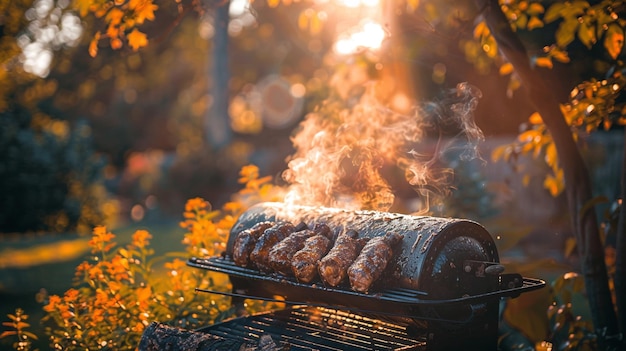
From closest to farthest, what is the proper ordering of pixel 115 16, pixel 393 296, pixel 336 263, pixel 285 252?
pixel 393 296
pixel 336 263
pixel 285 252
pixel 115 16

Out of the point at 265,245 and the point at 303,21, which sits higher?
the point at 303,21

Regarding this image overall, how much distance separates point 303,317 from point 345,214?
865 mm

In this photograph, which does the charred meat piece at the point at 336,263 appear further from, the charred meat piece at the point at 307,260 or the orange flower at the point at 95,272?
the orange flower at the point at 95,272

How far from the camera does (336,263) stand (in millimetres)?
3924

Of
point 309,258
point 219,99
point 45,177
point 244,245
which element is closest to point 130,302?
point 244,245

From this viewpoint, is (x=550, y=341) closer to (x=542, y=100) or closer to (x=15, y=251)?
(x=542, y=100)

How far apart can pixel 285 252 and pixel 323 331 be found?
2.12ft

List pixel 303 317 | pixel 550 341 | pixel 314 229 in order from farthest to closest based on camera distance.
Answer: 1. pixel 550 341
2. pixel 303 317
3. pixel 314 229

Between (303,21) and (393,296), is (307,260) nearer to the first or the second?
(393,296)

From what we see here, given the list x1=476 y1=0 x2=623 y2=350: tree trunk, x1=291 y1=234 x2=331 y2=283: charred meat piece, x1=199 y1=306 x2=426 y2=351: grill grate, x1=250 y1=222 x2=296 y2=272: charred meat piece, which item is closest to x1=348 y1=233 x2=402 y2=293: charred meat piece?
x1=291 y1=234 x2=331 y2=283: charred meat piece

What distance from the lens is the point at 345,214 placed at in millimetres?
4570

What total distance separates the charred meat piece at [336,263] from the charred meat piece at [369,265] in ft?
0.25

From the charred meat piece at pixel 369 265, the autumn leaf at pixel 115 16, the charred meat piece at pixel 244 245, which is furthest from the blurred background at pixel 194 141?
the charred meat piece at pixel 244 245

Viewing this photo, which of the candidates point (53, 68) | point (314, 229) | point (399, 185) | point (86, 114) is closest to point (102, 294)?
point (314, 229)
